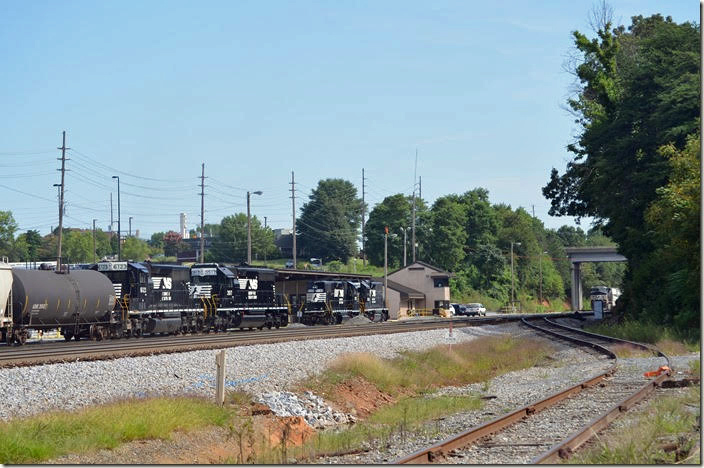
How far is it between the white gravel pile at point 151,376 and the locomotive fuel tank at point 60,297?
7969mm

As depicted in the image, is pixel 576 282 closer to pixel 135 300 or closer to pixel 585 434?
pixel 135 300

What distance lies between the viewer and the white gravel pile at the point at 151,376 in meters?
16.4

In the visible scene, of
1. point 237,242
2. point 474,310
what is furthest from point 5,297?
point 237,242

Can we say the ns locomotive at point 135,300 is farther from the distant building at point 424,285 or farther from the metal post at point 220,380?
the distant building at point 424,285

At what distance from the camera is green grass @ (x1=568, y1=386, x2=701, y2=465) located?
9.97 metres

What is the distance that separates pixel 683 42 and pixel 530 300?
9320 cm

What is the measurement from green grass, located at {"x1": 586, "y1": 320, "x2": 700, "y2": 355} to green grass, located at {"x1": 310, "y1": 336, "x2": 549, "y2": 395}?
4323 millimetres

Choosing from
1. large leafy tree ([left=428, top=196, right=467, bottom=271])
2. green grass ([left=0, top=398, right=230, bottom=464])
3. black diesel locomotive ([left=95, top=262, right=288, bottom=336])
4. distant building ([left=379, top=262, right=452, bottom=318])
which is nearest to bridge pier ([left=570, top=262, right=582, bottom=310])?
large leafy tree ([left=428, top=196, right=467, bottom=271])

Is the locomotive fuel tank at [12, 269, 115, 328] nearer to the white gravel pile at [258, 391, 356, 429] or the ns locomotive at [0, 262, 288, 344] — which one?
the ns locomotive at [0, 262, 288, 344]

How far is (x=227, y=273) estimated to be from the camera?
45906 mm

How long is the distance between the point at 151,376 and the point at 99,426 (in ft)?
22.5

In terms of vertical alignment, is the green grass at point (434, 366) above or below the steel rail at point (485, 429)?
below

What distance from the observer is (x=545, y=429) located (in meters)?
13.3

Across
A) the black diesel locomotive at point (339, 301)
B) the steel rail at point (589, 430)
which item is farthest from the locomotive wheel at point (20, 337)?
the black diesel locomotive at point (339, 301)
